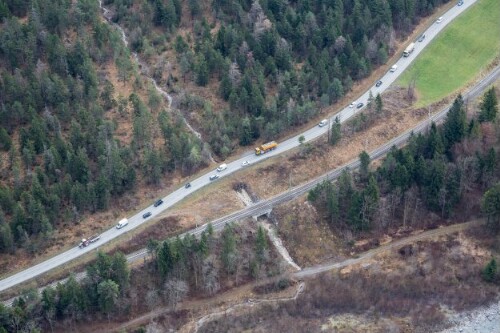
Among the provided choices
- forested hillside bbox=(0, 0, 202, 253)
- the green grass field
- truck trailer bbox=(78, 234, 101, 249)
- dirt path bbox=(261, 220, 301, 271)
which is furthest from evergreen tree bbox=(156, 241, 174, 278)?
the green grass field

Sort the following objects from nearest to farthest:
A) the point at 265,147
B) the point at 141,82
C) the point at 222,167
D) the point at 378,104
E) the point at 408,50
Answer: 1. the point at 222,167
2. the point at 265,147
3. the point at 378,104
4. the point at 141,82
5. the point at 408,50

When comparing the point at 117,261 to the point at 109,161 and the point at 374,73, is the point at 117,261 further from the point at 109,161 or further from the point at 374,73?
the point at 374,73

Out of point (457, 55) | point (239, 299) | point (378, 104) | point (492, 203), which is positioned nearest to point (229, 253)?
point (239, 299)

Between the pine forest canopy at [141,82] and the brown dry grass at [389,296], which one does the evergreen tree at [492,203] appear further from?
the pine forest canopy at [141,82]

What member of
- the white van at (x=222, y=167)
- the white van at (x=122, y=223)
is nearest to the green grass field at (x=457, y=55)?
the white van at (x=222, y=167)


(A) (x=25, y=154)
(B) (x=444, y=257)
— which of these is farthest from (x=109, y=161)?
(B) (x=444, y=257)

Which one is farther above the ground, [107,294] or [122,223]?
[122,223]

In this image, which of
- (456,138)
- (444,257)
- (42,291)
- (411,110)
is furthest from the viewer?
(411,110)

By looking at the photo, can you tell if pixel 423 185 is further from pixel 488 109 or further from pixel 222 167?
pixel 222 167
